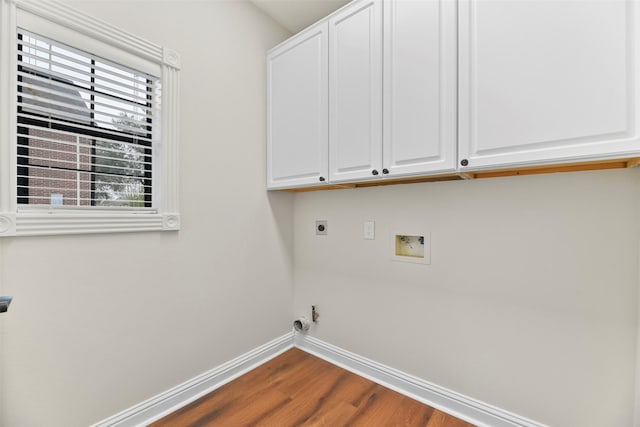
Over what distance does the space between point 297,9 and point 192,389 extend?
8.29ft

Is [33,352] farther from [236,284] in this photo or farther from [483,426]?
[483,426]

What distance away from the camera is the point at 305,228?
221 cm

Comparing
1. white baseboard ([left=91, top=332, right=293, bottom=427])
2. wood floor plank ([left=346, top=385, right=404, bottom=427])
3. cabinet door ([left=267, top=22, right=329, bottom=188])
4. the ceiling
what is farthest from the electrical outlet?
the ceiling

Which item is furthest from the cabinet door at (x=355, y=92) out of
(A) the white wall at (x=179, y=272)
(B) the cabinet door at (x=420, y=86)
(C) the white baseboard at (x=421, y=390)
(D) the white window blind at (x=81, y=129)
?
(C) the white baseboard at (x=421, y=390)

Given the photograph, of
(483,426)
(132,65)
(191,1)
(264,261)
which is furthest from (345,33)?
(483,426)

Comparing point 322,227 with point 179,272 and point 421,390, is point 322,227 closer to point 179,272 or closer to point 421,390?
point 179,272

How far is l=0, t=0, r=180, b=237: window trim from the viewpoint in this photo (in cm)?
106

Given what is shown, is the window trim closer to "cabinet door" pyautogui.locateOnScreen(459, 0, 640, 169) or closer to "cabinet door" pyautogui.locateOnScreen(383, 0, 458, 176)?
"cabinet door" pyautogui.locateOnScreen(383, 0, 458, 176)

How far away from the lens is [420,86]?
134 centimetres

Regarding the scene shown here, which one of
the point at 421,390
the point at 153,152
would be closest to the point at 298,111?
the point at 153,152

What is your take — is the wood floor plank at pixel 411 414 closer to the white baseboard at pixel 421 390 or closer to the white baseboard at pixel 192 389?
the white baseboard at pixel 421 390

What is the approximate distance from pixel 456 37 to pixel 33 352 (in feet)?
7.31

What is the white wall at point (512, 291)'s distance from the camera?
118 centimetres

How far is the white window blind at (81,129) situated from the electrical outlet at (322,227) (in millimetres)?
1088
